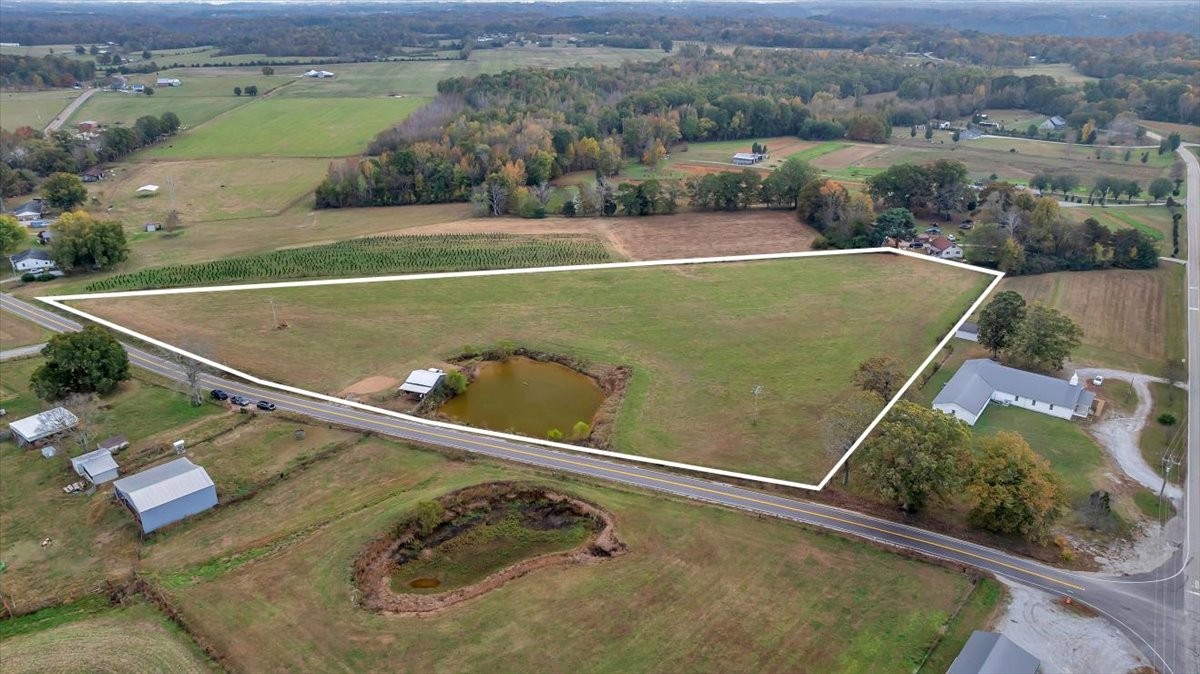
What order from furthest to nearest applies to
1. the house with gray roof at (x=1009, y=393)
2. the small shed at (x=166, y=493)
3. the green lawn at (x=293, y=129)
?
the green lawn at (x=293, y=129)
the house with gray roof at (x=1009, y=393)
the small shed at (x=166, y=493)

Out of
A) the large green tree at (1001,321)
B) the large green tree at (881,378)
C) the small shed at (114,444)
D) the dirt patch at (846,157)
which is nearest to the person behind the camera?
the small shed at (114,444)

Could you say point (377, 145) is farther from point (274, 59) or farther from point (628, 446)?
point (274, 59)

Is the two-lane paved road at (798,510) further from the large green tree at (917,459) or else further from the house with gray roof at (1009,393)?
the house with gray roof at (1009,393)


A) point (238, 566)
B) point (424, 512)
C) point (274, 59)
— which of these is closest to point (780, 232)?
point (424, 512)

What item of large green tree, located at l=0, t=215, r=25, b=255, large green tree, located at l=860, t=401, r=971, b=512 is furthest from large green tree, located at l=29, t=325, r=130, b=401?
large green tree, located at l=860, t=401, r=971, b=512

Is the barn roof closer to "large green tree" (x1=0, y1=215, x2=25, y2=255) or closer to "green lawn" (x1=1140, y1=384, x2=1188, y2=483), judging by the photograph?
"large green tree" (x1=0, y1=215, x2=25, y2=255)

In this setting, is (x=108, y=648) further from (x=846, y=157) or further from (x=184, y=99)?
(x=184, y=99)

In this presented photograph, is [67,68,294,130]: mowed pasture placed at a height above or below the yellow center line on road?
above

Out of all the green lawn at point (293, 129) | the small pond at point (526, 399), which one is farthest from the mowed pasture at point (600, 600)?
the green lawn at point (293, 129)
